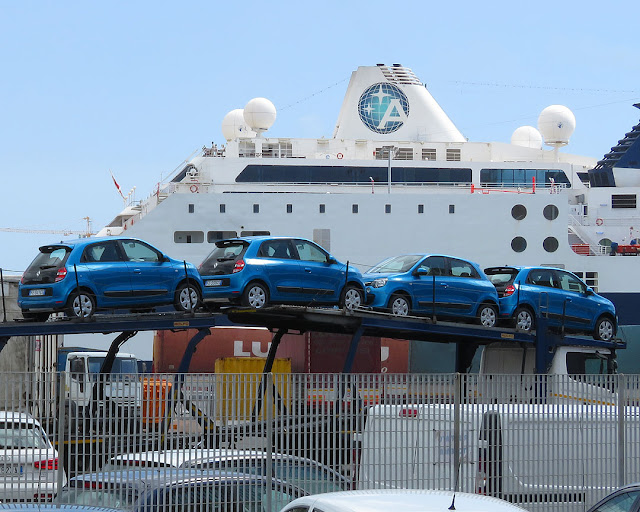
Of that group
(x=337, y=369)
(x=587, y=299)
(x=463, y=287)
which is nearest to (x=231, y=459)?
(x=463, y=287)

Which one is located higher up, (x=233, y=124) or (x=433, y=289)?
(x=233, y=124)

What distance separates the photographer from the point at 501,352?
18891 mm

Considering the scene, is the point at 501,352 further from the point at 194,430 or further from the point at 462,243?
the point at 462,243

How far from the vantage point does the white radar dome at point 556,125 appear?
43438 millimetres

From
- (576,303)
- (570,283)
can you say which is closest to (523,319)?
(576,303)

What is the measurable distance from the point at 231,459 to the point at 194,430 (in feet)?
1.65

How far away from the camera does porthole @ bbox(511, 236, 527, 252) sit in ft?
113

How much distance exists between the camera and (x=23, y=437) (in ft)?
28.8

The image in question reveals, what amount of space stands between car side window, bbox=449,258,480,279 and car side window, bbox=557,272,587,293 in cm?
193

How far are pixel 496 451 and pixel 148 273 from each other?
6931mm

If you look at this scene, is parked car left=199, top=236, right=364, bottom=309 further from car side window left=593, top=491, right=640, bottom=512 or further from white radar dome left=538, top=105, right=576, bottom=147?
white radar dome left=538, top=105, right=576, bottom=147

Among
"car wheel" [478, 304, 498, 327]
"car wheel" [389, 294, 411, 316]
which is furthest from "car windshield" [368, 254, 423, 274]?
"car wheel" [478, 304, 498, 327]

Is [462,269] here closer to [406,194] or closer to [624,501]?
[624,501]

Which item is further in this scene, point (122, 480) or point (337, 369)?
point (337, 369)
